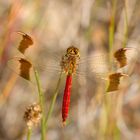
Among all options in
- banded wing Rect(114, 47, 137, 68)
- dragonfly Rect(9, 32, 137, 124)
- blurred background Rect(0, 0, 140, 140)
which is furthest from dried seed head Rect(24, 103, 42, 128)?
blurred background Rect(0, 0, 140, 140)

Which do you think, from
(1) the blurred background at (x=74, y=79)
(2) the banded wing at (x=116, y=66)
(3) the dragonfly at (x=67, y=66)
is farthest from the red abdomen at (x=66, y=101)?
(1) the blurred background at (x=74, y=79)

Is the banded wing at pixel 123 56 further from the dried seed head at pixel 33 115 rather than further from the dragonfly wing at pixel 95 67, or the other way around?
the dried seed head at pixel 33 115

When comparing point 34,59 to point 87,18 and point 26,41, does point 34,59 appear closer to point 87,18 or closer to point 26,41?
point 26,41

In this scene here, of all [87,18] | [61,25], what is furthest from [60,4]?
[87,18]

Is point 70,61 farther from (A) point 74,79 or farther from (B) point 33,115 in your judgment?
(A) point 74,79

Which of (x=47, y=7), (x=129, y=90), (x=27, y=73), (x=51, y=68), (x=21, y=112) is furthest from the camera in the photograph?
(x=47, y=7)

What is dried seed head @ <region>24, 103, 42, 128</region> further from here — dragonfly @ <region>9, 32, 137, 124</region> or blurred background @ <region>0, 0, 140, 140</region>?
blurred background @ <region>0, 0, 140, 140</region>

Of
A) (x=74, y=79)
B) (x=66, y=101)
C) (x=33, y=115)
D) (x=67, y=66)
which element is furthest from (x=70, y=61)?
(x=74, y=79)
